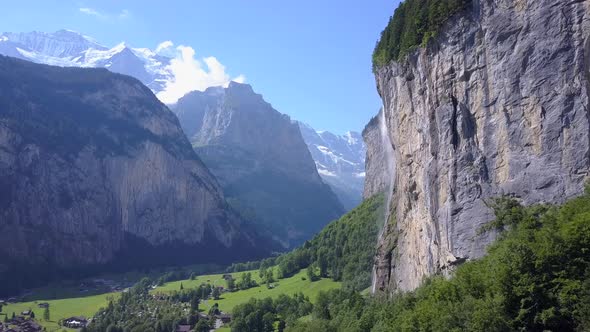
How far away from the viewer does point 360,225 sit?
11981cm

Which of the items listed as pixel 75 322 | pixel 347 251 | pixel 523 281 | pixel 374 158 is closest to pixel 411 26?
pixel 523 281

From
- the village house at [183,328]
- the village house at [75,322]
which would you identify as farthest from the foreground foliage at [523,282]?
the village house at [75,322]

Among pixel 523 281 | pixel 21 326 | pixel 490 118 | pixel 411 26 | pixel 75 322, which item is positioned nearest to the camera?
pixel 523 281

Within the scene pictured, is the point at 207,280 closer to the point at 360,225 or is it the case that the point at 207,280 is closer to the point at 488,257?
the point at 360,225

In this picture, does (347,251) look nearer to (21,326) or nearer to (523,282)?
(21,326)

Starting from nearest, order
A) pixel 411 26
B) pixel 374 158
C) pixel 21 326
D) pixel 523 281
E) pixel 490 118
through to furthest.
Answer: pixel 523 281 → pixel 490 118 → pixel 411 26 → pixel 21 326 → pixel 374 158

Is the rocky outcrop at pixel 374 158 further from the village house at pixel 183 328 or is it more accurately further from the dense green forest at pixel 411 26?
the dense green forest at pixel 411 26

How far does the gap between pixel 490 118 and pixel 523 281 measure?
46.3 feet

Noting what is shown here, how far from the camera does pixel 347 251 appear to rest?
113062 millimetres

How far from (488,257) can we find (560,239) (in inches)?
221

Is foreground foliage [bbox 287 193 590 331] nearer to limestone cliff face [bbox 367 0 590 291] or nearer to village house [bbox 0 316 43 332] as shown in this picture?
limestone cliff face [bbox 367 0 590 291]

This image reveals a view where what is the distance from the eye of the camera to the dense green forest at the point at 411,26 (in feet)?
163

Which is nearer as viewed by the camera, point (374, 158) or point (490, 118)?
point (490, 118)

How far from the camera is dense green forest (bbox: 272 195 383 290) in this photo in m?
98.1
